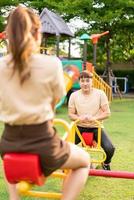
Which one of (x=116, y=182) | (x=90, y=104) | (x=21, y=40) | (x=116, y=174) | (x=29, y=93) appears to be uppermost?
(x=21, y=40)

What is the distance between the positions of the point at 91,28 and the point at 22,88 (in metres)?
18.8

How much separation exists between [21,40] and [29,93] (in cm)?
30

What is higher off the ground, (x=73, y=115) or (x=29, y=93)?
(x=29, y=93)

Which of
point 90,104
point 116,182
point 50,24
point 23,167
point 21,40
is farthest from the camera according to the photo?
point 50,24

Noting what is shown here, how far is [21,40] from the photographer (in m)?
2.41

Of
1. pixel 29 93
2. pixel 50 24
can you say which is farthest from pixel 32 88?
pixel 50 24

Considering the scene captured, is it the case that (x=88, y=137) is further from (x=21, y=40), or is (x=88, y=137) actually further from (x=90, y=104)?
(x=21, y=40)

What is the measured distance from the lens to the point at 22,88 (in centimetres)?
251

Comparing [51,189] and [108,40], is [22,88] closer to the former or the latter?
[51,189]

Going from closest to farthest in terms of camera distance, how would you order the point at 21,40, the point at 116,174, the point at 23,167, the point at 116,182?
1. the point at 21,40
2. the point at 23,167
3. the point at 116,174
4. the point at 116,182

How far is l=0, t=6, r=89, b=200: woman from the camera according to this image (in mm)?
2463

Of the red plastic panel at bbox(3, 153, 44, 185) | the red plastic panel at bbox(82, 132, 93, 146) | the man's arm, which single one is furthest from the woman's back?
the red plastic panel at bbox(82, 132, 93, 146)

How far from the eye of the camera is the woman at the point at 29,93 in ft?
8.08

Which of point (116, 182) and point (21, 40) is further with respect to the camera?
point (116, 182)
